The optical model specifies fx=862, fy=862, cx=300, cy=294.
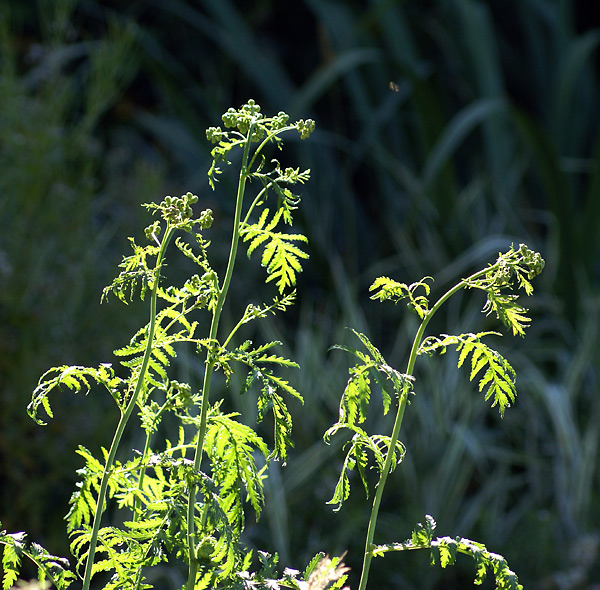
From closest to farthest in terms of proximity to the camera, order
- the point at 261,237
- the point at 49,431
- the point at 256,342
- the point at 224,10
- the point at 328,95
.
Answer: the point at 261,237 → the point at 49,431 → the point at 256,342 → the point at 224,10 → the point at 328,95

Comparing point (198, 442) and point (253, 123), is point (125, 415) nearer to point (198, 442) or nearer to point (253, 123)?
point (198, 442)

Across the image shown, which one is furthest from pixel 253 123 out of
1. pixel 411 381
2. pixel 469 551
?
pixel 469 551

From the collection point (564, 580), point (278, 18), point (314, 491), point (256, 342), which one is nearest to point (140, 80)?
point (278, 18)

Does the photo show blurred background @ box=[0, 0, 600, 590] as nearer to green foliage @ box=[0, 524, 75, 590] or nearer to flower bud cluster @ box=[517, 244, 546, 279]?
flower bud cluster @ box=[517, 244, 546, 279]

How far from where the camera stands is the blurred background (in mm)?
2178

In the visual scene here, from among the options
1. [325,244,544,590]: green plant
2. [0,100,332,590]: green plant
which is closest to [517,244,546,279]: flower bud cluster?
[325,244,544,590]: green plant

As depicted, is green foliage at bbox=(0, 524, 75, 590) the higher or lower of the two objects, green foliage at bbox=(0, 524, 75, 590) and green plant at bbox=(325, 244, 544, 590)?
the lower

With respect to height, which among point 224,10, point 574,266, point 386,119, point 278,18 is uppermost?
point 278,18

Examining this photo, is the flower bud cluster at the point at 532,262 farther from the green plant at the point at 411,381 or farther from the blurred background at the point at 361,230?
the blurred background at the point at 361,230

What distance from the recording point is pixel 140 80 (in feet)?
15.3

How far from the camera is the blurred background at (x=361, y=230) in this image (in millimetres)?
2178

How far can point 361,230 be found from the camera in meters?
3.62

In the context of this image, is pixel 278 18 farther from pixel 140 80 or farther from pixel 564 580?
pixel 564 580

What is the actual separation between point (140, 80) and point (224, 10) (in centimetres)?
104
